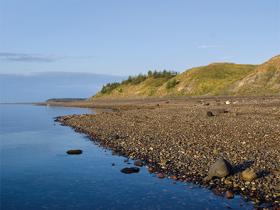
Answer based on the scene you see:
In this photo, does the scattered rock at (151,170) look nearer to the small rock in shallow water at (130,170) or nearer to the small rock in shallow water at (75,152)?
the small rock in shallow water at (130,170)

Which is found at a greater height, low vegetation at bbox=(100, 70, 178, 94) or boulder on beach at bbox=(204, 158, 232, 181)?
low vegetation at bbox=(100, 70, 178, 94)

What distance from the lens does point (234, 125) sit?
3012cm

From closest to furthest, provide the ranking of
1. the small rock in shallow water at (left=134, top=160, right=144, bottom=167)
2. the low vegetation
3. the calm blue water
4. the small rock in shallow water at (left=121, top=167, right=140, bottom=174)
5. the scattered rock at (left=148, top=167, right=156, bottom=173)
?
the calm blue water < the scattered rock at (left=148, top=167, right=156, bottom=173) < the small rock in shallow water at (left=121, top=167, right=140, bottom=174) < the small rock in shallow water at (left=134, top=160, right=144, bottom=167) < the low vegetation

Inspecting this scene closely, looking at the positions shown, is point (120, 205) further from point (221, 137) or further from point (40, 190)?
point (221, 137)

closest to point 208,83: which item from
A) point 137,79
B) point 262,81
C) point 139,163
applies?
point 262,81

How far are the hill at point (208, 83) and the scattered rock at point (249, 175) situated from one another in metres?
57.2

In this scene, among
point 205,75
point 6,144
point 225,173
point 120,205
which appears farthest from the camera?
point 205,75

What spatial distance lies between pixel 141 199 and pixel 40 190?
447cm

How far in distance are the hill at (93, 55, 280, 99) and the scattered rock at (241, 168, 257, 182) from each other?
57200 millimetres

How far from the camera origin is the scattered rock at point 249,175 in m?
15.2

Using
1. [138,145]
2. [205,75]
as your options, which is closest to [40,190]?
[138,145]

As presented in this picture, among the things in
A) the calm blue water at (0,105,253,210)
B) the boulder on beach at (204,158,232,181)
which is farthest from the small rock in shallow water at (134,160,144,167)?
the boulder on beach at (204,158,232,181)

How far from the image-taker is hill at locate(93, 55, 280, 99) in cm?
8006

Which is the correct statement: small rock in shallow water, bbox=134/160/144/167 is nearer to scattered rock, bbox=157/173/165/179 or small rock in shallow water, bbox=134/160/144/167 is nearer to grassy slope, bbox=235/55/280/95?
scattered rock, bbox=157/173/165/179
